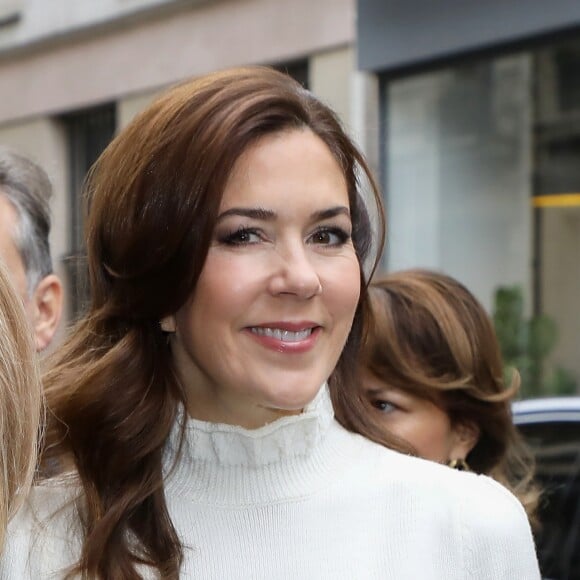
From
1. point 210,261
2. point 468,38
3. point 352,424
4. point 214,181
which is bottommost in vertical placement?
point 352,424

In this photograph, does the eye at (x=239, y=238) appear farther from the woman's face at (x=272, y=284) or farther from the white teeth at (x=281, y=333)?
the white teeth at (x=281, y=333)

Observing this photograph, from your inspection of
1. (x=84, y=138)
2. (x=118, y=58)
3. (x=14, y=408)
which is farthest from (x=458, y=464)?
(x=84, y=138)

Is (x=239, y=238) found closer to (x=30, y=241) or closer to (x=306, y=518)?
(x=306, y=518)

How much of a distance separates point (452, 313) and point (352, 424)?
0.86 meters

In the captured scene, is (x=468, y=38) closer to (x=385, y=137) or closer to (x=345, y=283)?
(x=385, y=137)

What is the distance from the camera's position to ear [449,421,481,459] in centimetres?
317

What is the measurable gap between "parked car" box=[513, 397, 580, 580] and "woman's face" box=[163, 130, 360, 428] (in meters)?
2.11

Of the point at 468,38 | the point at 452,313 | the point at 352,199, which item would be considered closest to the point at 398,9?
the point at 468,38

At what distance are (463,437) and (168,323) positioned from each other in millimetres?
1255

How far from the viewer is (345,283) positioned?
210cm

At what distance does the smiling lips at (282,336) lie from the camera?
6.68 ft

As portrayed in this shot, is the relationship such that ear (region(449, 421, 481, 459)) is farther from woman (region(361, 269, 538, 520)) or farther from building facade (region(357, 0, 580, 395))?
building facade (region(357, 0, 580, 395))

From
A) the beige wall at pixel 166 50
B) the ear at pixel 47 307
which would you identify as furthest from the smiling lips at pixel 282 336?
the beige wall at pixel 166 50

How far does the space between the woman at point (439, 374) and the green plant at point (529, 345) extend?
4573 mm
